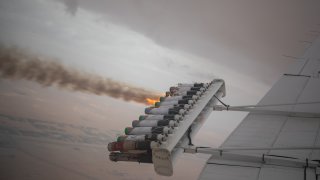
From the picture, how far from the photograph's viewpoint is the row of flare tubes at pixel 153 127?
15973 millimetres

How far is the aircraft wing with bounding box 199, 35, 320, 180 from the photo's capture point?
13128mm

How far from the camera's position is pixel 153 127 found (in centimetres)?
1797

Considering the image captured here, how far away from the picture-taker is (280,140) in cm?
1559

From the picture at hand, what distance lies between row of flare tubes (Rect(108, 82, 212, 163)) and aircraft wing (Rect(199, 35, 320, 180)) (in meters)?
3.08

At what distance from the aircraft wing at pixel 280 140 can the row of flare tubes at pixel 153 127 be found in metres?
3.08

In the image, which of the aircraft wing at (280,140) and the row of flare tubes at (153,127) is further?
the row of flare tubes at (153,127)

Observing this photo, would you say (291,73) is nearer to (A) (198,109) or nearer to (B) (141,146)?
(A) (198,109)

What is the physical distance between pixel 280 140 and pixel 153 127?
6.95 m

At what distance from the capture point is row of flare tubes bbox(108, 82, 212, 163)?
16.0m

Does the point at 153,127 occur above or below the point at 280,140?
above

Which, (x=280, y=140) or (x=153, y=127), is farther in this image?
(x=153, y=127)

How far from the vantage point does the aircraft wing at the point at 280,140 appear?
517 inches

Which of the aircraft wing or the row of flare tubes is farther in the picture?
the row of flare tubes

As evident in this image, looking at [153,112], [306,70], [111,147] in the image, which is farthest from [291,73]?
[111,147]
